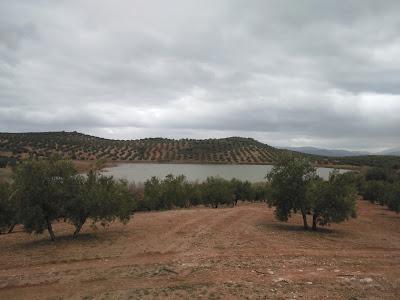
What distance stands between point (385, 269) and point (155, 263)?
10.1 metres

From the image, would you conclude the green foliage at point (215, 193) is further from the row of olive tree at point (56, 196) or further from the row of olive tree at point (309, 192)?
the row of olive tree at point (56, 196)

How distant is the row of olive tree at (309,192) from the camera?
93.6 feet

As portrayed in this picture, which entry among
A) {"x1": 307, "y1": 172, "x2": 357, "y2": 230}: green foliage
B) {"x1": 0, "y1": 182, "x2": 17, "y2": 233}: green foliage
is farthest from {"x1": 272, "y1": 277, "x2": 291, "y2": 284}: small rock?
{"x1": 0, "y1": 182, "x2": 17, "y2": 233}: green foliage

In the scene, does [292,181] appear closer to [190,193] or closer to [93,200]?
[93,200]

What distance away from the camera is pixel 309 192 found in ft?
94.0

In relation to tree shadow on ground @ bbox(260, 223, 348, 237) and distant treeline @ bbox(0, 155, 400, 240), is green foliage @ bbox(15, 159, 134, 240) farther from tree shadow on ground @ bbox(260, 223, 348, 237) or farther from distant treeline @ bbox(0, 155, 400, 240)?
tree shadow on ground @ bbox(260, 223, 348, 237)

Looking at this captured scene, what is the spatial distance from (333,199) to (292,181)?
3.31m

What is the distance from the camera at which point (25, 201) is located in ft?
74.4

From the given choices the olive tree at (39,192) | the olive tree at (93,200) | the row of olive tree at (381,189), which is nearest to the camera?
the olive tree at (39,192)

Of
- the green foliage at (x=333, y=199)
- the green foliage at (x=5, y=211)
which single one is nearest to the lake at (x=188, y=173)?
the green foliage at (x=5, y=211)

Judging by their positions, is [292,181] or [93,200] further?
A: [292,181]

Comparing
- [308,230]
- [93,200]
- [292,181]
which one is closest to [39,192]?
[93,200]

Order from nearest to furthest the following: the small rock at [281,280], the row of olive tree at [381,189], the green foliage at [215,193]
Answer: the small rock at [281,280], the row of olive tree at [381,189], the green foliage at [215,193]

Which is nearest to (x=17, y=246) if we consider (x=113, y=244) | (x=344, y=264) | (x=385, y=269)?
(x=113, y=244)
